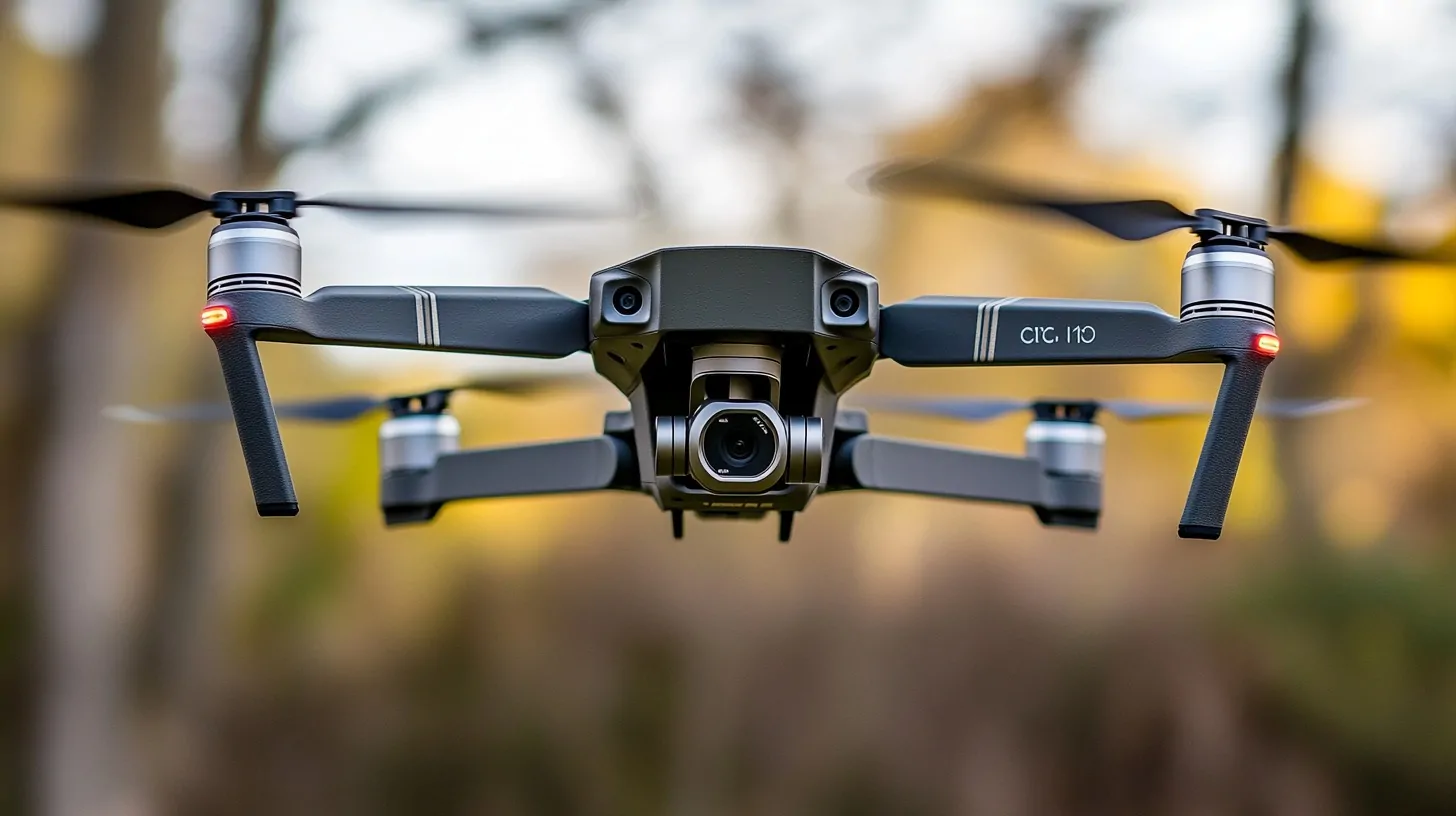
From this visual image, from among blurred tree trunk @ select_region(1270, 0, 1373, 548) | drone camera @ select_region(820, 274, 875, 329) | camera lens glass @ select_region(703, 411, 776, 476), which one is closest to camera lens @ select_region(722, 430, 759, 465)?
camera lens glass @ select_region(703, 411, 776, 476)

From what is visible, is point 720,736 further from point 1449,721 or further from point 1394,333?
point 1394,333

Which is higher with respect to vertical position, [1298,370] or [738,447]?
[1298,370]

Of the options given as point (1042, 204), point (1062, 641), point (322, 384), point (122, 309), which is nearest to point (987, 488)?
point (1042, 204)

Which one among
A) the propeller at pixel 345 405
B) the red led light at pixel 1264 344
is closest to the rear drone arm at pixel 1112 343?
the red led light at pixel 1264 344

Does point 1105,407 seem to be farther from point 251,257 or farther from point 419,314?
point 251,257

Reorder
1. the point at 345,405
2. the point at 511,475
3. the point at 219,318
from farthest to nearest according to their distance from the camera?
the point at 345,405 → the point at 511,475 → the point at 219,318

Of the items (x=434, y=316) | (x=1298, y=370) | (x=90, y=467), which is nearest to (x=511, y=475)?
(x=434, y=316)

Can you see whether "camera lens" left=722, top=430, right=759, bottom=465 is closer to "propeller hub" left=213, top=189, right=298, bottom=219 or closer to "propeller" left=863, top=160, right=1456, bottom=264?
"propeller" left=863, top=160, right=1456, bottom=264
